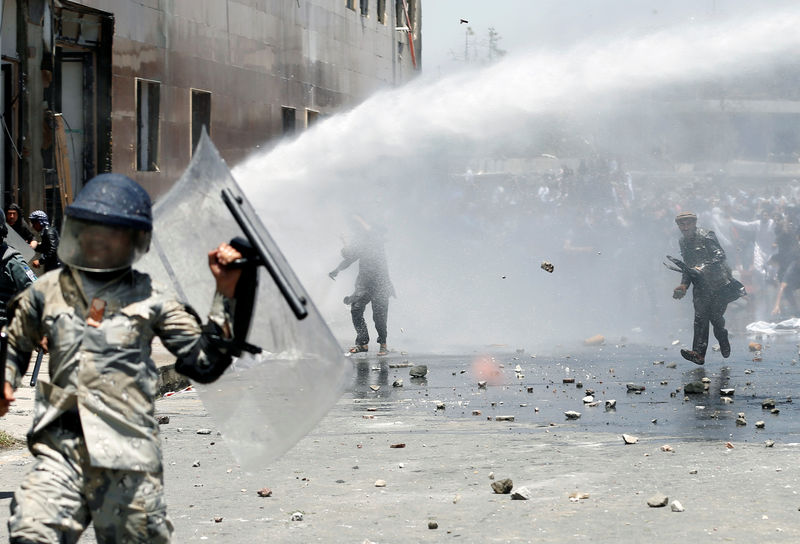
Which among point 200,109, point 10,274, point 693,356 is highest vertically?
point 200,109

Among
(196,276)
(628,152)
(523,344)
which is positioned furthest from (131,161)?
(628,152)

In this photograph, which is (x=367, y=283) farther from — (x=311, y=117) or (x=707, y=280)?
(x=311, y=117)

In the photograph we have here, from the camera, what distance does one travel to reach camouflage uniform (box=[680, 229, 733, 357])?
535 inches

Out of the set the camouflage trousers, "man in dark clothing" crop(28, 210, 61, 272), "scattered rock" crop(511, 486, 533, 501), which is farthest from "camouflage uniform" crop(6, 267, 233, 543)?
"man in dark clothing" crop(28, 210, 61, 272)

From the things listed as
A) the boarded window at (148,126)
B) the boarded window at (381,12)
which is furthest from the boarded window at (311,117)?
the boarded window at (148,126)

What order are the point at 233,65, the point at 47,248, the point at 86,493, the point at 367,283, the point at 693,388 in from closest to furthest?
the point at 86,493, the point at 693,388, the point at 47,248, the point at 367,283, the point at 233,65

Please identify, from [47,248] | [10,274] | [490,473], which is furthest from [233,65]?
[490,473]

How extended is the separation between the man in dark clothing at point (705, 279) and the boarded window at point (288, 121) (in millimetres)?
15874

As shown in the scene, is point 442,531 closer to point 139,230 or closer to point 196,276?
point 196,276

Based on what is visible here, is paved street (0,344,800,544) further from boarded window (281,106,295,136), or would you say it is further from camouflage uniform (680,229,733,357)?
boarded window (281,106,295,136)

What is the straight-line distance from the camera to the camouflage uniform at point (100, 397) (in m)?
3.57

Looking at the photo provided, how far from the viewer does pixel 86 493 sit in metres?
3.60

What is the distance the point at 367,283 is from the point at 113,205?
12208 millimetres

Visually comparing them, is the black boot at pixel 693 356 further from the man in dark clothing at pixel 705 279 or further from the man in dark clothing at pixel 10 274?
the man in dark clothing at pixel 10 274
